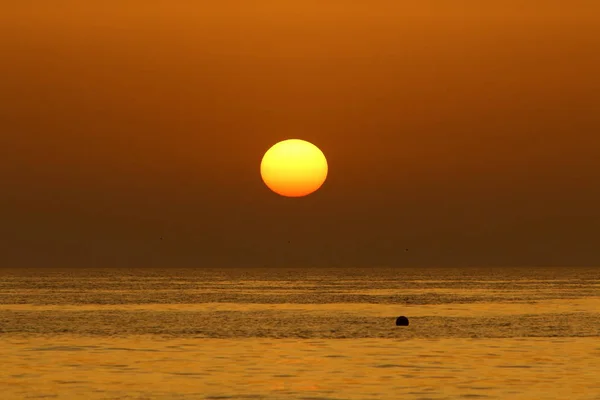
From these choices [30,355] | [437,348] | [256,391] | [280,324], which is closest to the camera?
[256,391]

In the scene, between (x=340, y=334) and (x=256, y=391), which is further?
(x=340, y=334)

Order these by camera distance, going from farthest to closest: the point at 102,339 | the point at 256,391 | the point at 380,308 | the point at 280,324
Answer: the point at 380,308 → the point at 280,324 → the point at 102,339 → the point at 256,391

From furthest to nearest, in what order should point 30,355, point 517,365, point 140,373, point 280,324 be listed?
point 280,324 → point 30,355 → point 517,365 → point 140,373

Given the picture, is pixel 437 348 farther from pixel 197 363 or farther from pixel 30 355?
pixel 30 355

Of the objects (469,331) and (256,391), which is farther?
(469,331)

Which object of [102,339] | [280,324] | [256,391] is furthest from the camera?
[280,324]

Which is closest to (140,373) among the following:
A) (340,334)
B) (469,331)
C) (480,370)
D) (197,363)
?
(197,363)

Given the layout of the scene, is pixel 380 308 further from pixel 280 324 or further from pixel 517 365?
pixel 517 365

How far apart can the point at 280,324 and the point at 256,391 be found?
4883 cm

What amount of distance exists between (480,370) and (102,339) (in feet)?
103

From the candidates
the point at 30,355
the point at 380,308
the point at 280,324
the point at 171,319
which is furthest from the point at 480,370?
the point at 380,308

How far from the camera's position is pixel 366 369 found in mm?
59531

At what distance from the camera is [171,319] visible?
107812mm

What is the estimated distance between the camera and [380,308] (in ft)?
439
